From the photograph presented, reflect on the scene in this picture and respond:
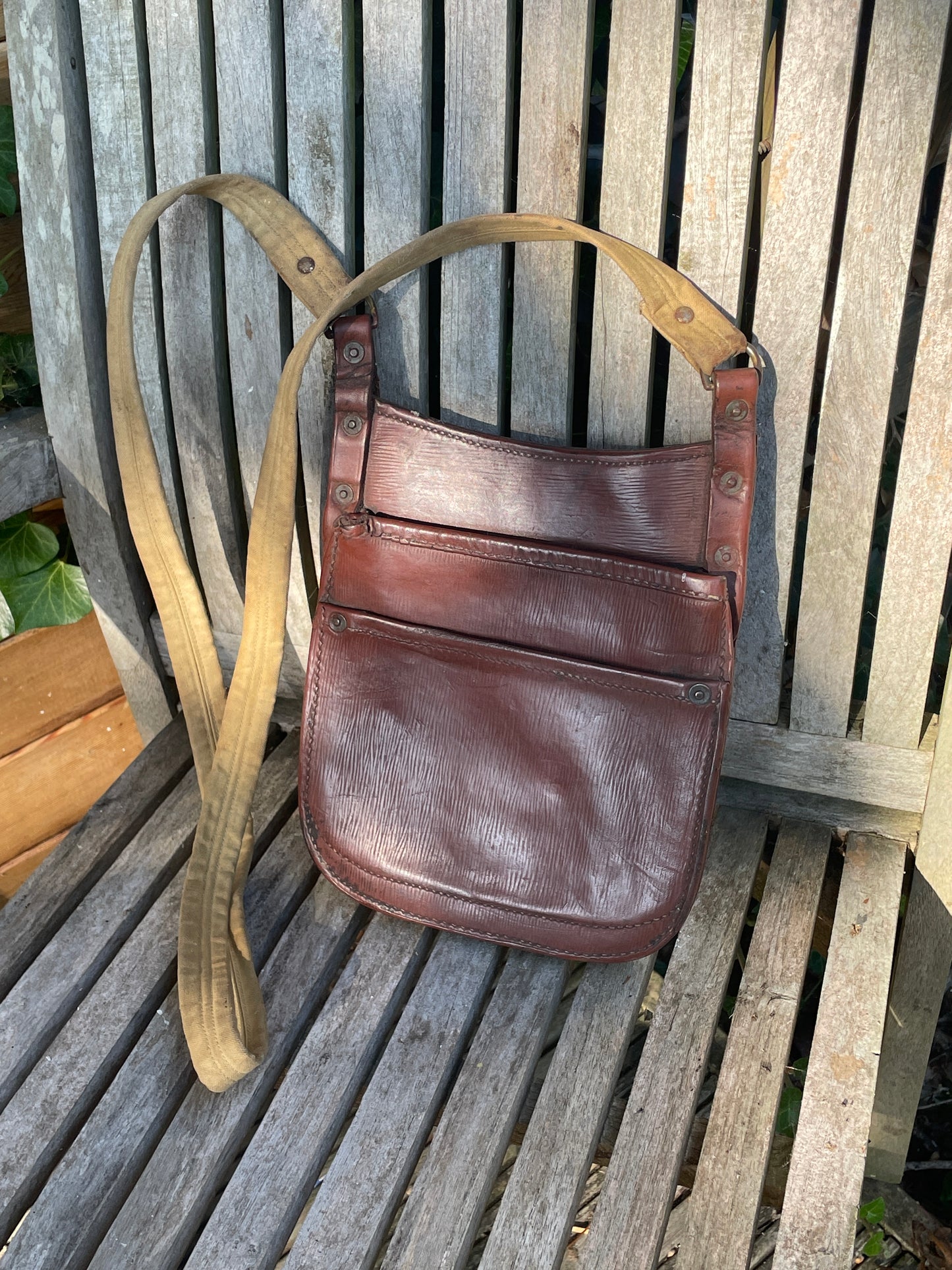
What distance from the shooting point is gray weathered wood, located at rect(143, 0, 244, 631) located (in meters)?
1.18

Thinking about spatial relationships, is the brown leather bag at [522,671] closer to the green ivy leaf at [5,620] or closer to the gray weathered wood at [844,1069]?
the gray weathered wood at [844,1069]

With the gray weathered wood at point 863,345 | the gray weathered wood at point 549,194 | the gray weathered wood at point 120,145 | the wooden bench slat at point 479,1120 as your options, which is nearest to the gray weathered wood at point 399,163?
the gray weathered wood at point 549,194

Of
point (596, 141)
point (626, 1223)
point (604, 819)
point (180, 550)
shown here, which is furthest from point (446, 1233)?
point (596, 141)

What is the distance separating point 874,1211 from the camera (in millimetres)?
1484

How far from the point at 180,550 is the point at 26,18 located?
64 cm

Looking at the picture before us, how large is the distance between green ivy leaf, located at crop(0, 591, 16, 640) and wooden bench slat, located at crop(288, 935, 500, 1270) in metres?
0.75

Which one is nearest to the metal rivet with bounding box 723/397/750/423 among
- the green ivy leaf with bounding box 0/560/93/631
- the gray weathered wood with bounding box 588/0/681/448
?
the gray weathered wood with bounding box 588/0/681/448

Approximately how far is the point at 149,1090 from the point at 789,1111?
3.20ft

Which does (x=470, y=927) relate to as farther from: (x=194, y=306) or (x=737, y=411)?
(x=194, y=306)

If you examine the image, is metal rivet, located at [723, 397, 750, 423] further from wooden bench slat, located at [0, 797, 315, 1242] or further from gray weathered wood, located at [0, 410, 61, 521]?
gray weathered wood, located at [0, 410, 61, 521]

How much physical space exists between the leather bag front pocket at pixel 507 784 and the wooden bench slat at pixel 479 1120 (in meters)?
0.05

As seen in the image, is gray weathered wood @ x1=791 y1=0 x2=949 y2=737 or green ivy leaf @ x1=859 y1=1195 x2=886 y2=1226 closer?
gray weathered wood @ x1=791 y1=0 x2=949 y2=737

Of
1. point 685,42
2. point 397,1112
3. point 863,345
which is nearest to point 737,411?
point 863,345

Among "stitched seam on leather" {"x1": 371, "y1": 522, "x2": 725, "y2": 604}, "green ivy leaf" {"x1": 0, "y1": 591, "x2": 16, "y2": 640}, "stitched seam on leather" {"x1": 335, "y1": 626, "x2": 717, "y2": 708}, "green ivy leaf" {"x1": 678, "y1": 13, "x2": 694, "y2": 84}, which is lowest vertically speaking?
"green ivy leaf" {"x1": 0, "y1": 591, "x2": 16, "y2": 640}
